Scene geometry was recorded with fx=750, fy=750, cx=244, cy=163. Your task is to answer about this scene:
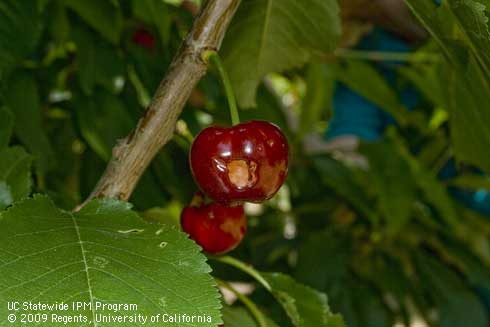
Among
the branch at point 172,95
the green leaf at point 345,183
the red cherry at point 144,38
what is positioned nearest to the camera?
the branch at point 172,95

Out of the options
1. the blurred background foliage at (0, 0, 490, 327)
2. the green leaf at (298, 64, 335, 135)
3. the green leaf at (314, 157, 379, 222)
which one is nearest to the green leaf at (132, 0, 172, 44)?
the blurred background foliage at (0, 0, 490, 327)

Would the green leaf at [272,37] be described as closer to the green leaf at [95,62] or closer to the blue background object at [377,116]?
the green leaf at [95,62]

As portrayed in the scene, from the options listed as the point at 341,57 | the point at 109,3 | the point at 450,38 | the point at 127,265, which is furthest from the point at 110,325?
the point at 341,57

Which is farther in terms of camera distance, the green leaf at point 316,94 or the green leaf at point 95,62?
the green leaf at point 316,94

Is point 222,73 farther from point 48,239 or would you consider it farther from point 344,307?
point 344,307

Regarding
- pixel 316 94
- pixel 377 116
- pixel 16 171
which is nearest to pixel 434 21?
pixel 16 171

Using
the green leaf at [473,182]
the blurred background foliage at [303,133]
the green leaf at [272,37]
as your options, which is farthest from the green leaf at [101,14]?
the green leaf at [473,182]

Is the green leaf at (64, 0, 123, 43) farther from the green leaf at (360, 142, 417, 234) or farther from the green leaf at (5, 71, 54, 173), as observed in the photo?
the green leaf at (360, 142, 417, 234)
